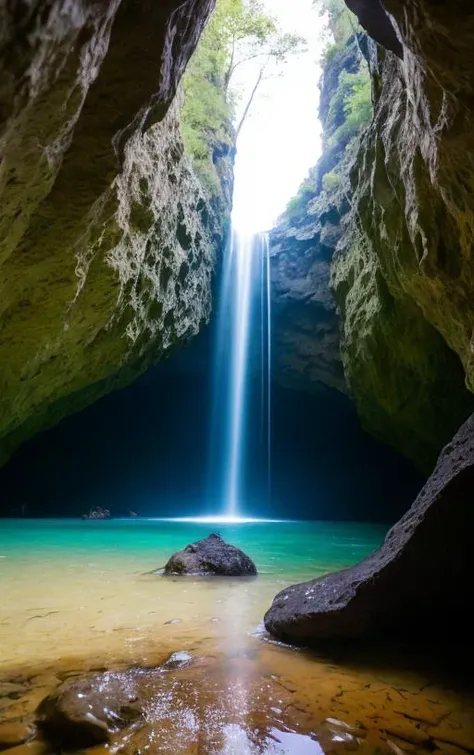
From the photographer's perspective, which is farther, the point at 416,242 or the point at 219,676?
the point at 416,242

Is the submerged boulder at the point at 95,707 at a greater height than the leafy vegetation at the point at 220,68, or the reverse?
the leafy vegetation at the point at 220,68

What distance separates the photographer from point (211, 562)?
5.24 m

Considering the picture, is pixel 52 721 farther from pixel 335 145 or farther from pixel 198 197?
pixel 335 145

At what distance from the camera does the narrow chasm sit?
2.01 metres

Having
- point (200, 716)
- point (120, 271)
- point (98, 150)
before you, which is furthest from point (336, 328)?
point (200, 716)

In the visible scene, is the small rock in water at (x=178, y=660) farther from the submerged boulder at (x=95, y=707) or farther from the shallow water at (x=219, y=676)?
the submerged boulder at (x=95, y=707)

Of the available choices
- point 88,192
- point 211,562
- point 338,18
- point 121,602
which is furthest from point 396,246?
point 338,18

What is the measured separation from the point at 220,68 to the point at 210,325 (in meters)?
7.43

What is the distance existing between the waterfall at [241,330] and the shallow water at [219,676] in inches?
499

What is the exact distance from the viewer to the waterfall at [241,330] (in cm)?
1638

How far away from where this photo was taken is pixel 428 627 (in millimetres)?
2809

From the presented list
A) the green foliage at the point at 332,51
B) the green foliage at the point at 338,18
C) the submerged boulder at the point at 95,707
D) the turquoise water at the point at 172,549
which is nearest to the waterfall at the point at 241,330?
the green foliage at the point at 332,51

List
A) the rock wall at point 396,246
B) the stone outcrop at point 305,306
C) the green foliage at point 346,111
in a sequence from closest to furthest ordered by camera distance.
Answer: the rock wall at point 396,246
the green foliage at point 346,111
the stone outcrop at point 305,306

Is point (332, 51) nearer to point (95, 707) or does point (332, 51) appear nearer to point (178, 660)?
point (178, 660)
